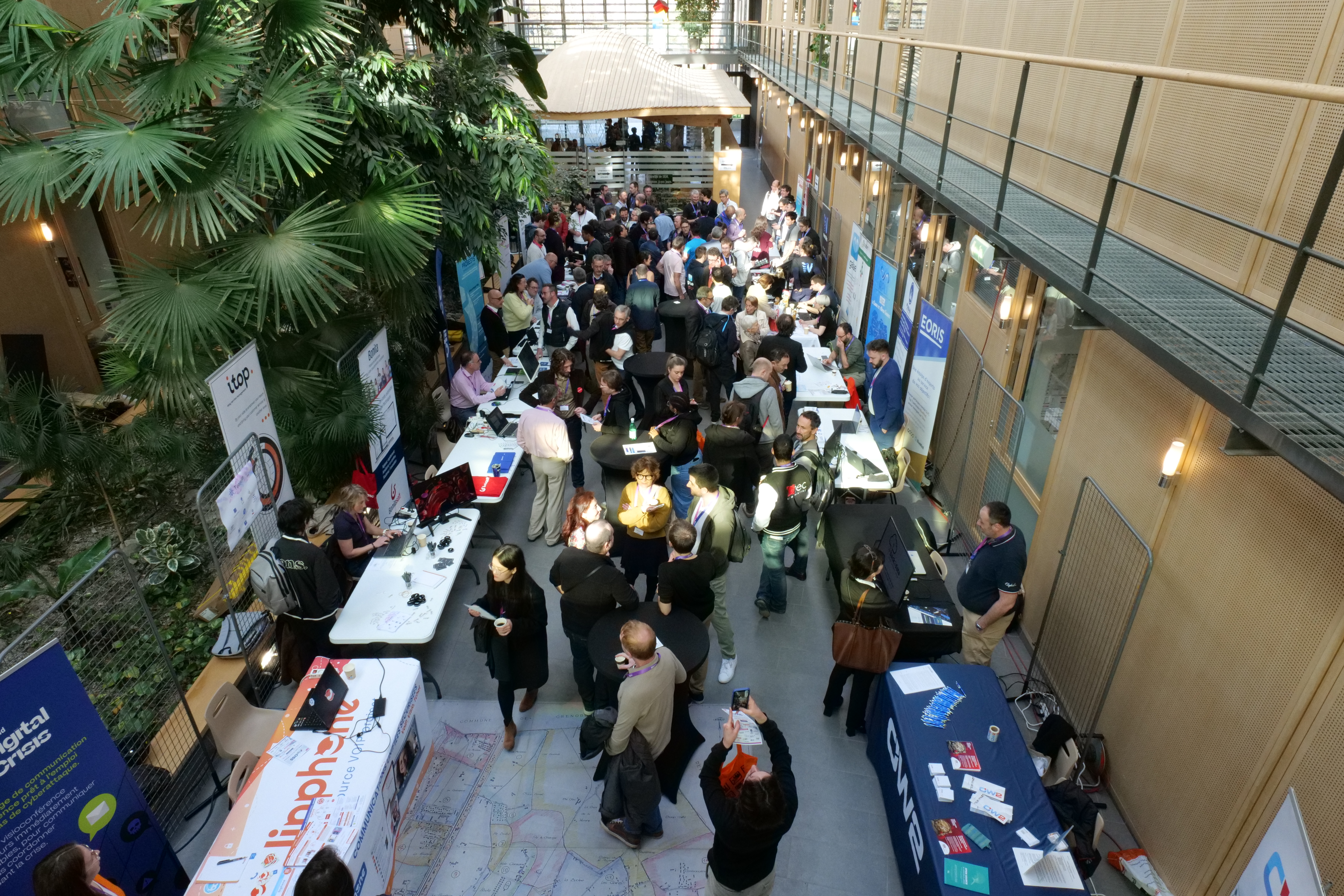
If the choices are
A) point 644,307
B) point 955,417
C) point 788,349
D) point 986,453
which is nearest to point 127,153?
point 788,349

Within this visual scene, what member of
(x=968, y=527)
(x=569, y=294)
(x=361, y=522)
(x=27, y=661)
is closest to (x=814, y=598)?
(x=968, y=527)

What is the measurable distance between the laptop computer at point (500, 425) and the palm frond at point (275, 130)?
3310 mm

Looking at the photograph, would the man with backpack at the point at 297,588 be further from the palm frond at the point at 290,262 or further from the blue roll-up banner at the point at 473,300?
the blue roll-up banner at the point at 473,300

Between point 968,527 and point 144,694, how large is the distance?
7029mm

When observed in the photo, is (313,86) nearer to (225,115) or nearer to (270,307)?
(225,115)

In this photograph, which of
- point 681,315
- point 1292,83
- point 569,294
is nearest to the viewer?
point 1292,83

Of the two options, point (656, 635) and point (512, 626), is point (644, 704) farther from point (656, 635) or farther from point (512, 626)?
point (512, 626)

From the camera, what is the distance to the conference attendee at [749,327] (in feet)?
29.8

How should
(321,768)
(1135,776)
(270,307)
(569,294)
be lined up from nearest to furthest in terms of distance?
(321,768)
(1135,776)
(270,307)
(569,294)

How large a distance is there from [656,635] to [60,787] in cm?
313

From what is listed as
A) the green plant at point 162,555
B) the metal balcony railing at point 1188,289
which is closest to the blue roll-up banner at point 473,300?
the green plant at point 162,555

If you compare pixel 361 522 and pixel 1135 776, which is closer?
pixel 1135 776

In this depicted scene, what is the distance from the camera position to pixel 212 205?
536cm

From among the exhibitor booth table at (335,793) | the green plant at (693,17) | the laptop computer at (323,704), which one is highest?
the green plant at (693,17)
